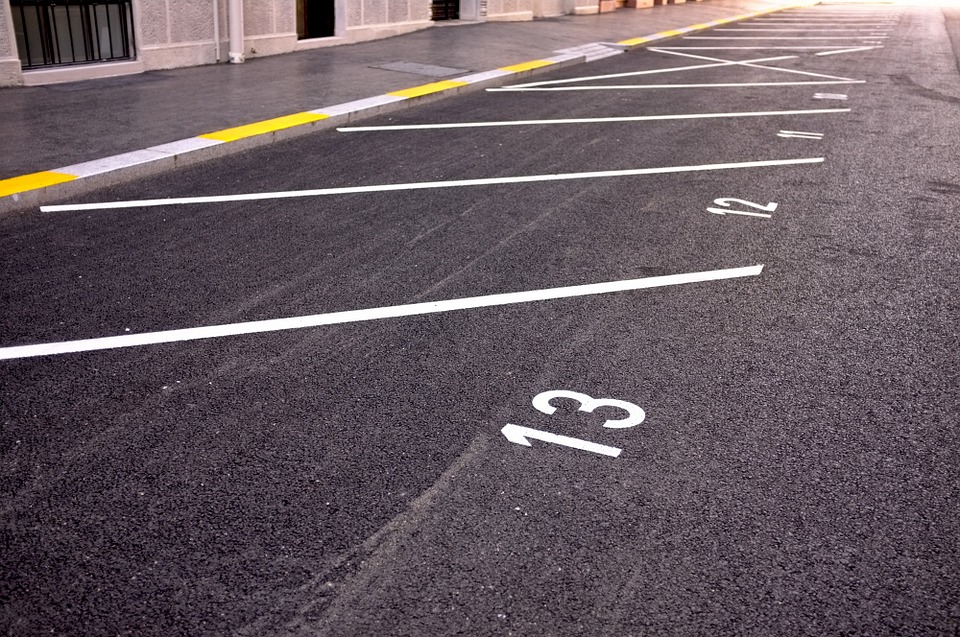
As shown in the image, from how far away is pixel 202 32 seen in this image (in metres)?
13.5

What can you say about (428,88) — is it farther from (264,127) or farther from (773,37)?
(773,37)

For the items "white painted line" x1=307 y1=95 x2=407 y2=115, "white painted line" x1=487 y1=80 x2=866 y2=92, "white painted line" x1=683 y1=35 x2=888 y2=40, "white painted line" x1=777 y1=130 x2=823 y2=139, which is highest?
"white painted line" x1=683 y1=35 x2=888 y2=40

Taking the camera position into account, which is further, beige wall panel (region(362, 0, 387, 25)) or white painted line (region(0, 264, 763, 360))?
beige wall panel (region(362, 0, 387, 25))

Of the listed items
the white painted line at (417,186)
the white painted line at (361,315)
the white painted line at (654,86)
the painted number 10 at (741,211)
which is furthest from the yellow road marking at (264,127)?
the painted number 10 at (741,211)

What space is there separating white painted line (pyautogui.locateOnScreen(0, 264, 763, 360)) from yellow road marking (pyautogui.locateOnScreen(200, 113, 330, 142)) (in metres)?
4.46

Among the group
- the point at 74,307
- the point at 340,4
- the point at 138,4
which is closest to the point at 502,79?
the point at 340,4

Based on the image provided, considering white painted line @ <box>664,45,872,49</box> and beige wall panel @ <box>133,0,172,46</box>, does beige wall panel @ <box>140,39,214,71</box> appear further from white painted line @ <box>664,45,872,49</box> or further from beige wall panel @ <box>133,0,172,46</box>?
white painted line @ <box>664,45,872,49</box>

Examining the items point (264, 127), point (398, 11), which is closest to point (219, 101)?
point (264, 127)

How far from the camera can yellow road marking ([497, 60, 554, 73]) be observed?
14.6 meters

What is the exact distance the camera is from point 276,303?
17.9 ft

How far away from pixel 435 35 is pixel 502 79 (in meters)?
4.95

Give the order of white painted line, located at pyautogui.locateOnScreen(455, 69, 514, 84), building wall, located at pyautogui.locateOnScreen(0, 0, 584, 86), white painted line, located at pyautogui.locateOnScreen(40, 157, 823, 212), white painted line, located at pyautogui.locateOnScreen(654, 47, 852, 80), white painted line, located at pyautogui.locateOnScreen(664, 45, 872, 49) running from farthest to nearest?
white painted line, located at pyautogui.locateOnScreen(664, 45, 872, 49)
white painted line, located at pyautogui.locateOnScreen(654, 47, 852, 80)
white painted line, located at pyautogui.locateOnScreen(455, 69, 514, 84)
building wall, located at pyautogui.locateOnScreen(0, 0, 584, 86)
white painted line, located at pyautogui.locateOnScreen(40, 157, 823, 212)

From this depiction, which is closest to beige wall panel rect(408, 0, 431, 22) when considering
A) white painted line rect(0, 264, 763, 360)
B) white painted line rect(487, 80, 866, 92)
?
white painted line rect(487, 80, 866, 92)

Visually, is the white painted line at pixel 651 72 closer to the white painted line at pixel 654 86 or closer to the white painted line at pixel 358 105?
the white painted line at pixel 654 86
